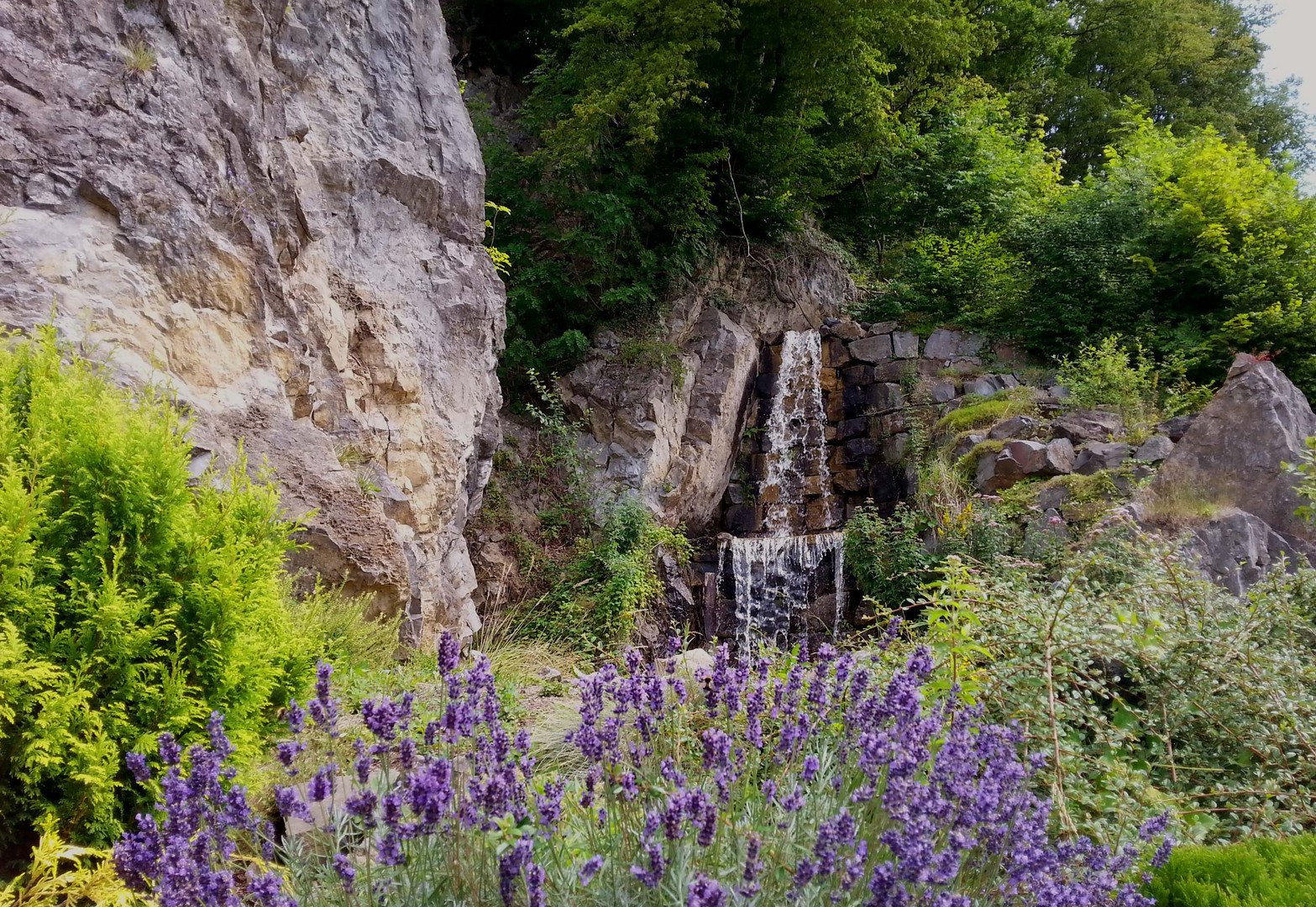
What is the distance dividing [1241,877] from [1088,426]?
21.8 feet

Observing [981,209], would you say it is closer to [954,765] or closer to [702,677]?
[702,677]

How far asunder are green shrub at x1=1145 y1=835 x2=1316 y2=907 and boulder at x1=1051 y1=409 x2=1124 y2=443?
6159 mm

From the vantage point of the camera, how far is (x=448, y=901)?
164cm

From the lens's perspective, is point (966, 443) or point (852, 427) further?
point (852, 427)

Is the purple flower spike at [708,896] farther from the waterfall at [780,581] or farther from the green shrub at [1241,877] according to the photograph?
the waterfall at [780,581]

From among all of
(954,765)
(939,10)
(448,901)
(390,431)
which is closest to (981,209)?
(939,10)

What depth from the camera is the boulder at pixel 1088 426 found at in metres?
7.85

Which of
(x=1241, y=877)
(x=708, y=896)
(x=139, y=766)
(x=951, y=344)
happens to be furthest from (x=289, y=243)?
(x=951, y=344)

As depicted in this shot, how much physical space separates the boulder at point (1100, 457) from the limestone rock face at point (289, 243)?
5.88 m

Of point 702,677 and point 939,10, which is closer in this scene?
point 702,677

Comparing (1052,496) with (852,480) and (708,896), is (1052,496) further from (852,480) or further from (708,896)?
(708,896)

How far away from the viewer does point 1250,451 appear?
20.9ft

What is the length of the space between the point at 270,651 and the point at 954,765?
2285mm

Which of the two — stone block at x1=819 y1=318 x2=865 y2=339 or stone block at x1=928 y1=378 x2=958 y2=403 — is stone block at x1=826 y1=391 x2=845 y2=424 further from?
stone block at x1=928 y1=378 x2=958 y2=403
